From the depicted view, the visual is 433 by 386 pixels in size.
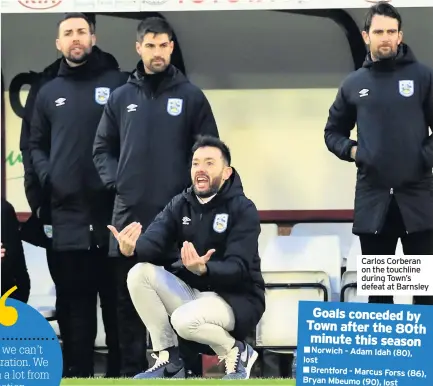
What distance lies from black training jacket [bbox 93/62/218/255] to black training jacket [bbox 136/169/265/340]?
0.13 m

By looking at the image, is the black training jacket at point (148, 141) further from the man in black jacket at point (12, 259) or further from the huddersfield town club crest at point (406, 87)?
the huddersfield town club crest at point (406, 87)

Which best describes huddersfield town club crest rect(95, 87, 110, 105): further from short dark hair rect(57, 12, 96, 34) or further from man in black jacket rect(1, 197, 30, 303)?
man in black jacket rect(1, 197, 30, 303)

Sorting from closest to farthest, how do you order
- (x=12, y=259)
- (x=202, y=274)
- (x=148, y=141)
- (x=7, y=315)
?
(x=7, y=315) < (x=202, y=274) < (x=148, y=141) < (x=12, y=259)

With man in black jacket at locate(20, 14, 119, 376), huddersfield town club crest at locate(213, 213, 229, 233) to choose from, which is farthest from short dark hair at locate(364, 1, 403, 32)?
man in black jacket at locate(20, 14, 119, 376)

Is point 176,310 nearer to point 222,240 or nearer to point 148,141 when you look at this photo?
point 222,240

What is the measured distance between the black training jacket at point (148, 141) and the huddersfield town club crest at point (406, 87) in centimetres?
94

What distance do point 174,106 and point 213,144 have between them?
28cm

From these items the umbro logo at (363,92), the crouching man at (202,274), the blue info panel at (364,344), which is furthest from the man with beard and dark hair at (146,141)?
the blue info panel at (364,344)

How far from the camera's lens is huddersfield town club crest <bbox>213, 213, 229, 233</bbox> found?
4.87m

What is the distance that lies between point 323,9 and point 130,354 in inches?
77.4

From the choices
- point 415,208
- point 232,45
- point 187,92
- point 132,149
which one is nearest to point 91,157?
point 132,149

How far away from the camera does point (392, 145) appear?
4.90 metres

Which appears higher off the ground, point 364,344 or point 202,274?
point 202,274

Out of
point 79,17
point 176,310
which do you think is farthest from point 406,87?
point 79,17
